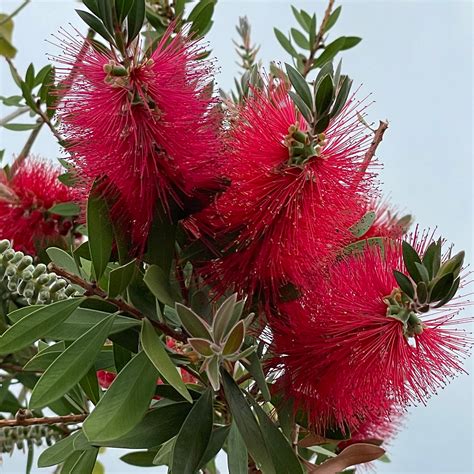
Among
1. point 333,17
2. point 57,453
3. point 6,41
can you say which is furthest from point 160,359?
point 6,41

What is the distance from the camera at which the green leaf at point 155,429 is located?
710 millimetres

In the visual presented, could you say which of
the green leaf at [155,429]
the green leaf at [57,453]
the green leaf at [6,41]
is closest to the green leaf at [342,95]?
the green leaf at [155,429]

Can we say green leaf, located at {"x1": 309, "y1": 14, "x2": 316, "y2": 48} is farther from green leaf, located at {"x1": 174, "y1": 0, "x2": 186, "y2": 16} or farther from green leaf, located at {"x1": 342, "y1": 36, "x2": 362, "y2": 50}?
green leaf, located at {"x1": 174, "y1": 0, "x2": 186, "y2": 16}

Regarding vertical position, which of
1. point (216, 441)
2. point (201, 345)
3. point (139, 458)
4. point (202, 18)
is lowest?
point (139, 458)

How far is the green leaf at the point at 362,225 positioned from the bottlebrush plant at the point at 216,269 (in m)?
0.04

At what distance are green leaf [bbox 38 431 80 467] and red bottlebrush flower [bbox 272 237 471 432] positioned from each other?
0.24 meters

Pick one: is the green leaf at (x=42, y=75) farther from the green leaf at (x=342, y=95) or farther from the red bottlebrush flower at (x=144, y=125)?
the green leaf at (x=342, y=95)

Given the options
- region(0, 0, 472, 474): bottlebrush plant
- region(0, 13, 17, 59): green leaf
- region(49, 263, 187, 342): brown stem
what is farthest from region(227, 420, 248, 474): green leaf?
region(0, 13, 17, 59): green leaf

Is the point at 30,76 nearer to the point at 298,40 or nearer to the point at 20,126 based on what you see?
the point at 20,126

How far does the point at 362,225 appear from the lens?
2.75ft

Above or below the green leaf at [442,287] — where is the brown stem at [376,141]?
above

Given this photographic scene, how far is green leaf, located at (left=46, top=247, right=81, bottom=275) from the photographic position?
74 centimetres

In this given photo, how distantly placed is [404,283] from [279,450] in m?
0.20

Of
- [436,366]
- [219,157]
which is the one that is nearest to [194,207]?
[219,157]
